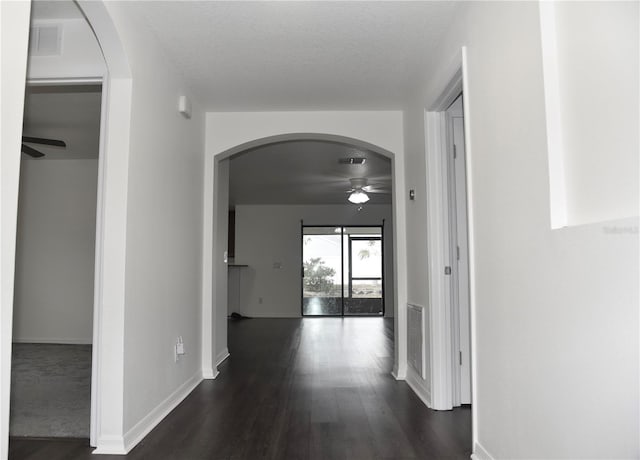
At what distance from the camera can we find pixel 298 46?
9.61ft

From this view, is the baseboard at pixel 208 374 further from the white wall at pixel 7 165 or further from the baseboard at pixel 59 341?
the baseboard at pixel 59 341

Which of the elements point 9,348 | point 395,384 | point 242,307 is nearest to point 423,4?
point 9,348

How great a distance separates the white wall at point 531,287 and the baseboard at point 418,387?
0.98 metres

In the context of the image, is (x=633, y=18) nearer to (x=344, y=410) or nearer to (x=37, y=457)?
(x=344, y=410)

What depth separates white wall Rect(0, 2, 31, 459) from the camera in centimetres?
135

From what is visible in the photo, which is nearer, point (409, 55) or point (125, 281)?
point (125, 281)

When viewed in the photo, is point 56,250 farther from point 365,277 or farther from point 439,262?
point 365,277

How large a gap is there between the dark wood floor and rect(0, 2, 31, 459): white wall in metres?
1.14

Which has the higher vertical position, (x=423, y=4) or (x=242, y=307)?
(x=423, y=4)

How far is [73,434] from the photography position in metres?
2.56

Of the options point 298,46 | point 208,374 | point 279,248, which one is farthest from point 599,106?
point 279,248

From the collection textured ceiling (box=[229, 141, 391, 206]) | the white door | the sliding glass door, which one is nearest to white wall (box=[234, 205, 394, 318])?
the sliding glass door

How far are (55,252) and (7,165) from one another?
558cm

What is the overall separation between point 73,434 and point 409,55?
313 cm
